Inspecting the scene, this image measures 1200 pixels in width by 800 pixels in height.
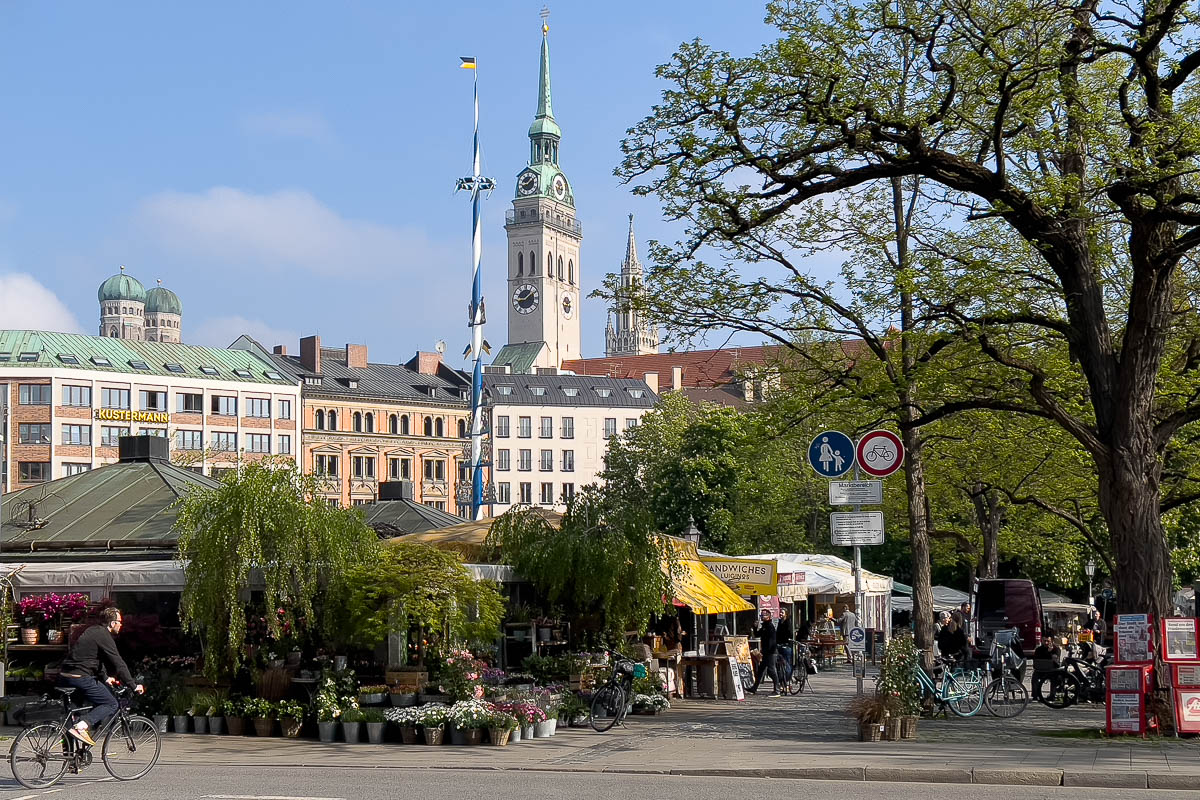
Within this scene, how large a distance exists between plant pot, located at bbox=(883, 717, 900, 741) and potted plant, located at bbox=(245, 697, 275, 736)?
7967mm

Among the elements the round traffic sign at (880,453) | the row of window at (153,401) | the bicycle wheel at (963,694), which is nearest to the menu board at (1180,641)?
the round traffic sign at (880,453)

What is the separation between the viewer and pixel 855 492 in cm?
1755

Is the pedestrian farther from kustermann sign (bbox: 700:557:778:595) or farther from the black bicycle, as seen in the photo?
the black bicycle

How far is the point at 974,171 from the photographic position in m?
18.5

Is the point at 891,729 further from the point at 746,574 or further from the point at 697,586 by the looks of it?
the point at 746,574

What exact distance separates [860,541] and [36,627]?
12.9 metres

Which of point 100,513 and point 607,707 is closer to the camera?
point 607,707

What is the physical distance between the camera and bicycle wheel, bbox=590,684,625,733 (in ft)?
64.3

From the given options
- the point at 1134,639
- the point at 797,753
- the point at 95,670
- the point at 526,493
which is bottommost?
the point at 797,753

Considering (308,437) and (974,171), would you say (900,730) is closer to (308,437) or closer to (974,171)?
(974,171)

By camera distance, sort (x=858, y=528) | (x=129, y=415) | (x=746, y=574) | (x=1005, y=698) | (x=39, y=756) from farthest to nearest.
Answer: (x=129, y=415) < (x=746, y=574) < (x=1005, y=698) < (x=858, y=528) < (x=39, y=756)

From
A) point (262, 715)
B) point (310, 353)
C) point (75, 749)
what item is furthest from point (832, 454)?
point (310, 353)

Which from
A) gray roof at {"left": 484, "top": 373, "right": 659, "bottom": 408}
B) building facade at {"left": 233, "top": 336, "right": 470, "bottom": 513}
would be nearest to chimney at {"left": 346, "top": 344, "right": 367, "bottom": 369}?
building facade at {"left": 233, "top": 336, "right": 470, "bottom": 513}

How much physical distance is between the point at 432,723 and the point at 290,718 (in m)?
2.17
